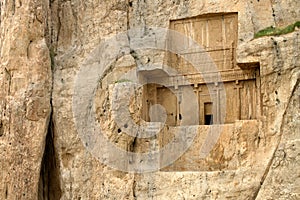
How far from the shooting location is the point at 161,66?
45.3 feet

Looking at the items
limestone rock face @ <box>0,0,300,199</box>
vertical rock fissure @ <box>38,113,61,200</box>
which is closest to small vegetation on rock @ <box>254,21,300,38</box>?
limestone rock face @ <box>0,0,300,199</box>

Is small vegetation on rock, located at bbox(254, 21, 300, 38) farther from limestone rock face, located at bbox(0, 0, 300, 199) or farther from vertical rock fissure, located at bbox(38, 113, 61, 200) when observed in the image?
vertical rock fissure, located at bbox(38, 113, 61, 200)

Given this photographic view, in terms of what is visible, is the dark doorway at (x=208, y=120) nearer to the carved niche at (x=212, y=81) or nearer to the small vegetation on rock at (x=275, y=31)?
the carved niche at (x=212, y=81)

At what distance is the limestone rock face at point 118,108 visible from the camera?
39.5 feet

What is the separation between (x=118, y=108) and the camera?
1314 cm

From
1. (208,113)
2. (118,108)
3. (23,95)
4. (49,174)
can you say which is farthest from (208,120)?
(23,95)

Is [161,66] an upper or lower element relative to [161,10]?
lower

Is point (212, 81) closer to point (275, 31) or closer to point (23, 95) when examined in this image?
point (275, 31)

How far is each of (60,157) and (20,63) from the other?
2331 mm

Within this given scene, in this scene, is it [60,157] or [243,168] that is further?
[60,157]

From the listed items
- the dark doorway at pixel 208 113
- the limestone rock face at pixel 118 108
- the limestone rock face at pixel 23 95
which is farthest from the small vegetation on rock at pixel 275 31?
the limestone rock face at pixel 23 95

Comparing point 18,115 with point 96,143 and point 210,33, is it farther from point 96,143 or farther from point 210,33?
point 210,33

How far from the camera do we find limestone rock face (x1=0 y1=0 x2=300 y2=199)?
12039 mm

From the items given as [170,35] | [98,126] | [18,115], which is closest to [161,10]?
[170,35]
